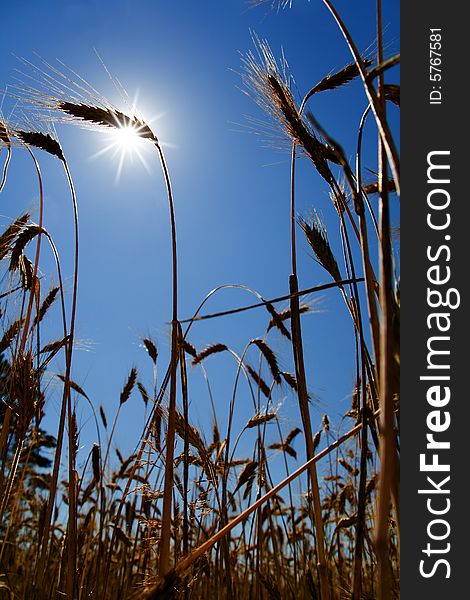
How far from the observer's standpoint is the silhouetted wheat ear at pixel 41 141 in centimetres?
239

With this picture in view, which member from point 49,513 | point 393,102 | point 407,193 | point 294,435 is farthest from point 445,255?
point 294,435

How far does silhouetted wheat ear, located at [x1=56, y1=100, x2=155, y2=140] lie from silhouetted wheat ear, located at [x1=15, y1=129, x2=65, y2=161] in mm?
541

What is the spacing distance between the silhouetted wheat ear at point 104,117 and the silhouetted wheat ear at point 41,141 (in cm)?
54

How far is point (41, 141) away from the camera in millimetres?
2404

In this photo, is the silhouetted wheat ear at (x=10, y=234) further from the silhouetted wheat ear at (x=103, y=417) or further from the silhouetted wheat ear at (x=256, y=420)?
the silhouetted wheat ear at (x=103, y=417)

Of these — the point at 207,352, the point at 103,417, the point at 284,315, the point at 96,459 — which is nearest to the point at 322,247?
the point at 284,315

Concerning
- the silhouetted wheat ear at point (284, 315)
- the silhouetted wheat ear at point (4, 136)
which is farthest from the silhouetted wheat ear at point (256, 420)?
the silhouetted wheat ear at point (4, 136)

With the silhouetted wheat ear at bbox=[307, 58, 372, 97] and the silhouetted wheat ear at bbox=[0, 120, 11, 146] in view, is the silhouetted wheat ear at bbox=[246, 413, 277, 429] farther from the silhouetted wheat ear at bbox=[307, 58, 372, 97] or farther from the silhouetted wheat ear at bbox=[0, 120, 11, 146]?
the silhouetted wheat ear at bbox=[0, 120, 11, 146]

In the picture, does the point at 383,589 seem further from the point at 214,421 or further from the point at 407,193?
the point at 214,421

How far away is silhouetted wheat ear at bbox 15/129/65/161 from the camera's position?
239 cm

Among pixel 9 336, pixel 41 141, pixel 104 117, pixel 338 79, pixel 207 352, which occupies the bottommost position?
pixel 9 336

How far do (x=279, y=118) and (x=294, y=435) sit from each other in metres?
3.82

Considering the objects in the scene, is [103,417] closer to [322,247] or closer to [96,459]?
[96,459]

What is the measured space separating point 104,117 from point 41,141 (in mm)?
764
